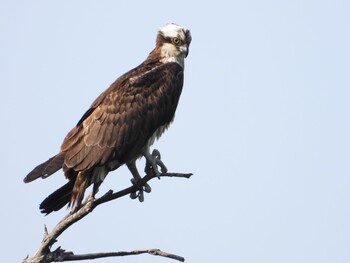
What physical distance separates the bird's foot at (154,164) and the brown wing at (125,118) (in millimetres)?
188

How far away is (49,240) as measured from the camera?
694 centimetres

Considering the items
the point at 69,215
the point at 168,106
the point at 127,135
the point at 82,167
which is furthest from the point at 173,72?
the point at 69,215

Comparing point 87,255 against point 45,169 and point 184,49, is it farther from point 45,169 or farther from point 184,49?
point 184,49

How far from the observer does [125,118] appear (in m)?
9.22

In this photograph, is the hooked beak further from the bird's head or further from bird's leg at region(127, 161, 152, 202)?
bird's leg at region(127, 161, 152, 202)

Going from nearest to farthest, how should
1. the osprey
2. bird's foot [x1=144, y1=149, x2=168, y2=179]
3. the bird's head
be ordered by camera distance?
the osprey < bird's foot [x1=144, y1=149, x2=168, y2=179] < the bird's head

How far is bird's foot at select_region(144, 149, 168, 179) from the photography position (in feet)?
28.0

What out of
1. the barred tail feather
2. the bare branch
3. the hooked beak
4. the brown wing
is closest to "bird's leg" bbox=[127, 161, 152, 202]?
the brown wing

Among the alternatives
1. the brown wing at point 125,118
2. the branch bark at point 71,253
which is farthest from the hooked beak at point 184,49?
the branch bark at point 71,253

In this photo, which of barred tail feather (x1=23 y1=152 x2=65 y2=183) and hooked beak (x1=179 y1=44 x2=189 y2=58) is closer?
barred tail feather (x1=23 y1=152 x2=65 y2=183)

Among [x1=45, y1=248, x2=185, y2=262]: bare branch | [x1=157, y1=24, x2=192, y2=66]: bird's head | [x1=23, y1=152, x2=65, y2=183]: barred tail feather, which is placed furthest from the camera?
[x1=157, y1=24, x2=192, y2=66]: bird's head

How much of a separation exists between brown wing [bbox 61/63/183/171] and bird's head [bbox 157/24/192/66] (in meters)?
0.24

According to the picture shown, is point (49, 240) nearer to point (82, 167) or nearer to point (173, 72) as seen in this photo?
point (82, 167)

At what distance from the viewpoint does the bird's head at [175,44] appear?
10.2 m
